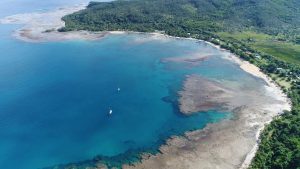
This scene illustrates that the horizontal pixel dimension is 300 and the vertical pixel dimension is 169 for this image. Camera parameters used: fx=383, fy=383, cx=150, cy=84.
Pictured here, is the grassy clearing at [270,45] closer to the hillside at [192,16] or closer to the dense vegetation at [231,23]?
the dense vegetation at [231,23]

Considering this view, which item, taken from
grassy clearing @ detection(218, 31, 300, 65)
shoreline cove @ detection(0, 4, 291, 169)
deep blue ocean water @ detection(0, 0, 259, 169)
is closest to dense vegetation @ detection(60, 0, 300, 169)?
grassy clearing @ detection(218, 31, 300, 65)

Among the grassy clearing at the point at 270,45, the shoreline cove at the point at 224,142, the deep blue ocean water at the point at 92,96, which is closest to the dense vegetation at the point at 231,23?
the grassy clearing at the point at 270,45

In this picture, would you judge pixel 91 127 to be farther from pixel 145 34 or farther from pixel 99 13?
pixel 99 13

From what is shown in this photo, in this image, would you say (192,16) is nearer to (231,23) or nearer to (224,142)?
(231,23)

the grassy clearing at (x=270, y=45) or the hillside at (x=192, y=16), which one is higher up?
the hillside at (x=192, y=16)

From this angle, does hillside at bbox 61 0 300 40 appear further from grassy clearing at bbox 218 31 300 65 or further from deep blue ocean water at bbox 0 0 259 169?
deep blue ocean water at bbox 0 0 259 169

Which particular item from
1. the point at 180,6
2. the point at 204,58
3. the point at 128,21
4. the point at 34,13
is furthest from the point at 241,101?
the point at 34,13
